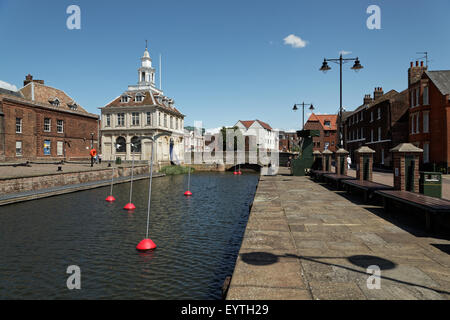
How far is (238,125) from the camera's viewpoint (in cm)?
9969

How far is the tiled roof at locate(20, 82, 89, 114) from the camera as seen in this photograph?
1741 inches

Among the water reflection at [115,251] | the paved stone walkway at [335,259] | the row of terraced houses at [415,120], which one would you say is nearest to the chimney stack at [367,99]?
the row of terraced houses at [415,120]

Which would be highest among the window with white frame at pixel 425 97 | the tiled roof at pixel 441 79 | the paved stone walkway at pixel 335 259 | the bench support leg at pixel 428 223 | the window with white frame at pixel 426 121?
the tiled roof at pixel 441 79

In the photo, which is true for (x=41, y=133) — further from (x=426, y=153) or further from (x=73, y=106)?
(x=426, y=153)

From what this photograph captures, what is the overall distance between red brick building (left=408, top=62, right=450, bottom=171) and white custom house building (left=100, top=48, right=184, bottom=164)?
36.8m

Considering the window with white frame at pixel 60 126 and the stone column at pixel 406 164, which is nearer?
the stone column at pixel 406 164

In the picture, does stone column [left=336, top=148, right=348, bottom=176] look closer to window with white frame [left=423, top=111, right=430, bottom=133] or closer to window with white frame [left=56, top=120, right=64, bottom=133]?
window with white frame [left=423, top=111, right=430, bottom=133]

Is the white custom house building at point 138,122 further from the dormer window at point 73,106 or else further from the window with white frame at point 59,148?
the window with white frame at point 59,148

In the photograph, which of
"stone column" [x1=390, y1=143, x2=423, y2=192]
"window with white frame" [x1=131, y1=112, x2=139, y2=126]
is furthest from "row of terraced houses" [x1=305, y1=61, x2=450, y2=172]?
"window with white frame" [x1=131, y1=112, x2=139, y2=126]

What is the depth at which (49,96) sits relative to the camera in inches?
1827

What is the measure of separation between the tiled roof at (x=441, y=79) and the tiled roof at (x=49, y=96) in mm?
48505

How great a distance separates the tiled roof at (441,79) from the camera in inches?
1115

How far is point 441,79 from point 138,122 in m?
44.0

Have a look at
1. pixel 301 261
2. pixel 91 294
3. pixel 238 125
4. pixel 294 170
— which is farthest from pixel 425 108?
pixel 238 125
